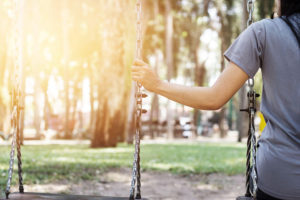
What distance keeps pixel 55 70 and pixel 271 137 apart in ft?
84.8

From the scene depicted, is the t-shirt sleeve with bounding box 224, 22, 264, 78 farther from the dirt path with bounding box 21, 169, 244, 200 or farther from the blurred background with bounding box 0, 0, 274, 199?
the dirt path with bounding box 21, 169, 244, 200

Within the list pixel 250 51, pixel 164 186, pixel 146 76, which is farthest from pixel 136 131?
pixel 164 186

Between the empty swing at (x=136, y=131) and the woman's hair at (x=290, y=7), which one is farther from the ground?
the woman's hair at (x=290, y=7)

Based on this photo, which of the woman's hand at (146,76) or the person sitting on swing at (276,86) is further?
the woman's hand at (146,76)

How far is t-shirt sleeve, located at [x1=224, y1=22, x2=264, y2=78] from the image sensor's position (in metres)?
1.55

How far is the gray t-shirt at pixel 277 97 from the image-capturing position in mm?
1482

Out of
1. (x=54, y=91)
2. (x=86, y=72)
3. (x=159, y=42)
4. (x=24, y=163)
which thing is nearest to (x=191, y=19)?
(x=159, y=42)

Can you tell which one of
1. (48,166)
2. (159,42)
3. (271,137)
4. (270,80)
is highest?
(159,42)

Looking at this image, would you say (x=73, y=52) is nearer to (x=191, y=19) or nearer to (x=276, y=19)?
(x=191, y=19)

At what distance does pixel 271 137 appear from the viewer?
152 cm

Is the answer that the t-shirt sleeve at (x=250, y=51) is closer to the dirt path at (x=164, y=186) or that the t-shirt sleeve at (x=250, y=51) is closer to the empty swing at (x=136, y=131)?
the empty swing at (x=136, y=131)

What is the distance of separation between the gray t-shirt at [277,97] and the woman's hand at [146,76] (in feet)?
1.14

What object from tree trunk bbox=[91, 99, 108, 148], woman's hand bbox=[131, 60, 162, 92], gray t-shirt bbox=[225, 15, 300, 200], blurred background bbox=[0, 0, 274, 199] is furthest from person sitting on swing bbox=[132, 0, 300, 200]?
tree trunk bbox=[91, 99, 108, 148]

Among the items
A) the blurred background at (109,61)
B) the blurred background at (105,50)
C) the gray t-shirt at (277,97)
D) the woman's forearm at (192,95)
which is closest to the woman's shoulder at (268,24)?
the gray t-shirt at (277,97)
